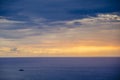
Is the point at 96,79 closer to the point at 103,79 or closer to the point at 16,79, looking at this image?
the point at 103,79

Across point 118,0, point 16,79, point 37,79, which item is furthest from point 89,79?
point 118,0

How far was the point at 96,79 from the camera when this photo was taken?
20.5 meters

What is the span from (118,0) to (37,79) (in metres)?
15.5

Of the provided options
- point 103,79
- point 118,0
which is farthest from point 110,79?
point 118,0

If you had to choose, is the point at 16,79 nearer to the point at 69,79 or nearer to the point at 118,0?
the point at 69,79

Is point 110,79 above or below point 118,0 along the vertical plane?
below

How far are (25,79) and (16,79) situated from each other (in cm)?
93

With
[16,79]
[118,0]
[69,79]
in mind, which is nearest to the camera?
[118,0]

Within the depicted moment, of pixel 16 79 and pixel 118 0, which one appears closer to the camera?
pixel 118 0

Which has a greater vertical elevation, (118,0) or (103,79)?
(118,0)

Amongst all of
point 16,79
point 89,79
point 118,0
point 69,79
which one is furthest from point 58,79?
point 118,0

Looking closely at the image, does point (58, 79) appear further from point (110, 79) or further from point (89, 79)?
point (110, 79)

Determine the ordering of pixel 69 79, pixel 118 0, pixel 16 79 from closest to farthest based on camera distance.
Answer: pixel 118 0
pixel 69 79
pixel 16 79

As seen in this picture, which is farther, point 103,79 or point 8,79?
point 8,79
